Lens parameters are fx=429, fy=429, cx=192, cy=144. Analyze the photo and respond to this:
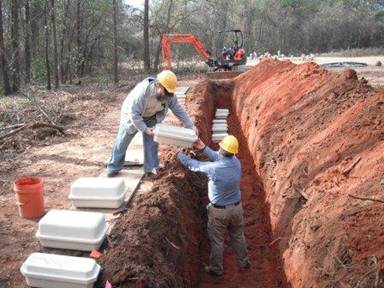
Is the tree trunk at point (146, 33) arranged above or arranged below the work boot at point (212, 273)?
above

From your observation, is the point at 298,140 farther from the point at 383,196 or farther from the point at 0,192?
the point at 0,192

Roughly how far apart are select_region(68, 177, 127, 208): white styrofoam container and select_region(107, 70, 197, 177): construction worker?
3.31 feet

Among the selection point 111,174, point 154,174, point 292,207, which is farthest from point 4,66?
point 292,207

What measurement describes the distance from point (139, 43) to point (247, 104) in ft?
77.6

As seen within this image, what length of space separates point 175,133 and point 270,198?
84.1 inches

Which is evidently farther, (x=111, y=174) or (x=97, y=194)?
(x=111, y=174)

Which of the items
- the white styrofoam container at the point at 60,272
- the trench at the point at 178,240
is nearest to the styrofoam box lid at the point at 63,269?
the white styrofoam container at the point at 60,272

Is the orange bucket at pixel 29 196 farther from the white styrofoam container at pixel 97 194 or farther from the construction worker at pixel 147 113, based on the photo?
the construction worker at pixel 147 113

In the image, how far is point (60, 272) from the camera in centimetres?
402

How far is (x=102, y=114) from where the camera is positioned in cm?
1329

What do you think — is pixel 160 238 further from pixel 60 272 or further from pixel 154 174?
pixel 154 174

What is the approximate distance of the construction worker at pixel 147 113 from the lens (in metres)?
6.23

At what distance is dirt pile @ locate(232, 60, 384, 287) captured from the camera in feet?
14.2

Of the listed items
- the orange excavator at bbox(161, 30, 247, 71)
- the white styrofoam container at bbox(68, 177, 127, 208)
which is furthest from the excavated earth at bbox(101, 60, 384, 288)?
the orange excavator at bbox(161, 30, 247, 71)
